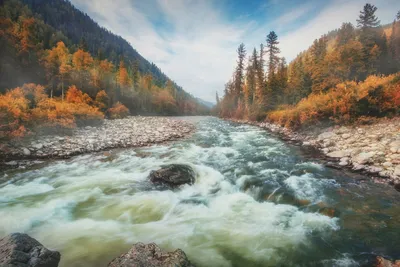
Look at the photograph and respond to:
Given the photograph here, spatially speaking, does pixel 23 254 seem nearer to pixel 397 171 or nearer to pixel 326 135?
pixel 397 171

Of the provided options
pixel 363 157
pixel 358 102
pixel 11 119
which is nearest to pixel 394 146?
pixel 363 157

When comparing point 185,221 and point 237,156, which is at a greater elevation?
point 237,156

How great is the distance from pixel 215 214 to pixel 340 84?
1786cm

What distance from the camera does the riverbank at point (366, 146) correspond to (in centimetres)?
761

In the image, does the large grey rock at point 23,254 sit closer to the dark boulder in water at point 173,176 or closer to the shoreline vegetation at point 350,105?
the dark boulder in water at point 173,176

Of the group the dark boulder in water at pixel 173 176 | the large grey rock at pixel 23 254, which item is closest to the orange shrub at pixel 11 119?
the dark boulder in water at pixel 173 176

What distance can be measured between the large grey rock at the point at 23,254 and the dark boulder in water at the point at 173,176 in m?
4.34

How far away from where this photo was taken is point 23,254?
2949 mm

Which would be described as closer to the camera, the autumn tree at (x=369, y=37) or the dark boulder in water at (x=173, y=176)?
the dark boulder in water at (x=173, y=176)

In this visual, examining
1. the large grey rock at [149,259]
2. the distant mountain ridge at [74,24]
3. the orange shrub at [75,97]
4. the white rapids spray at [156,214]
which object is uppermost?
the distant mountain ridge at [74,24]

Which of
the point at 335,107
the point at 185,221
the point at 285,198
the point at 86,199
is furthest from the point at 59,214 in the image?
the point at 335,107

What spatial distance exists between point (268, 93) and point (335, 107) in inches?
675

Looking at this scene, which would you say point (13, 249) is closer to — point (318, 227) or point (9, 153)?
point (318, 227)

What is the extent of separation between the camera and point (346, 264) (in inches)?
151
